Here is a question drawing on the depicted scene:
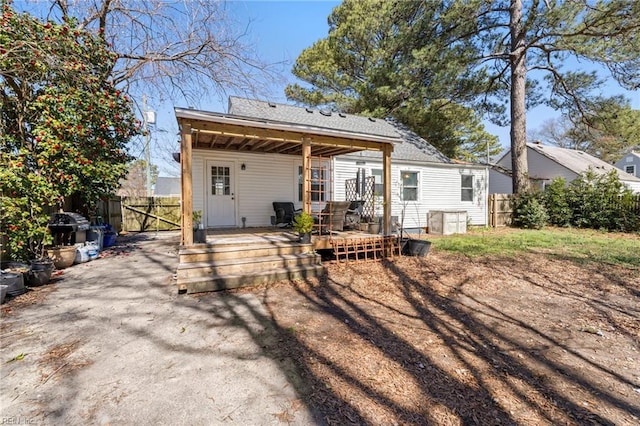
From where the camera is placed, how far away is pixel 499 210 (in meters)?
13.4

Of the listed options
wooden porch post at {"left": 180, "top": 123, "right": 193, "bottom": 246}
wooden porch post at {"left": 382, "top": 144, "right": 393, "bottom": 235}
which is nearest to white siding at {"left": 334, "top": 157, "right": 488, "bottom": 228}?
wooden porch post at {"left": 382, "top": 144, "right": 393, "bottom": 235}

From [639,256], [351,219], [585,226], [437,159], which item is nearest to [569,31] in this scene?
[437,159]

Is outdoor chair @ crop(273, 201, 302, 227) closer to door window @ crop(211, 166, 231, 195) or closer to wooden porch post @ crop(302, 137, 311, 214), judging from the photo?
door window @ crop(211, 166, 231, 195)

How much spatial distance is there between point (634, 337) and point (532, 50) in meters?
14.3

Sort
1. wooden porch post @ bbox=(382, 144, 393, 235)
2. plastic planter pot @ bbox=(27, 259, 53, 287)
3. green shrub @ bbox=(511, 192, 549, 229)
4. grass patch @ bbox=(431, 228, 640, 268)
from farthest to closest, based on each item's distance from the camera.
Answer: green shrub @ bbox=(511, 192, 549, 229) → wooden porch post @ bbox=(382, 144, 393, 235) → grass patch @ bbox=(431, 228, 640, 268) → plastic planter pot @ bbox=(27, 259, 53, 287)

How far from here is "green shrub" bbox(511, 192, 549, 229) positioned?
41.2ft

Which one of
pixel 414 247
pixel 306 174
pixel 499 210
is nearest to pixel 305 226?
pixel 306 174

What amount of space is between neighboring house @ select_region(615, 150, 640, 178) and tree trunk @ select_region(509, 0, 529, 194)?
2400 centimetres

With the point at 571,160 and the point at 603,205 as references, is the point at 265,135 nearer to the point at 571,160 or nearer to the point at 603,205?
the point at 603,205

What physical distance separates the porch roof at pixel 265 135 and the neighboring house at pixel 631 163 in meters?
33.9

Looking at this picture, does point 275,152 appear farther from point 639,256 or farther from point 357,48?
point 357,48

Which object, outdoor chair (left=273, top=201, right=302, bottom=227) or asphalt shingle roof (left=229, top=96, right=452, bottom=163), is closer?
outdoor chair (left=273, top=201, right=302, bottom=227)

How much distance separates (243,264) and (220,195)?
439cm

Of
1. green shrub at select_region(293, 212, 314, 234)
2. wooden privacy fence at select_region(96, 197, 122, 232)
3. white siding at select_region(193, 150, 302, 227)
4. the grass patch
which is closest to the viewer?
green shrub at select_region(293, 212, 314, 234)
